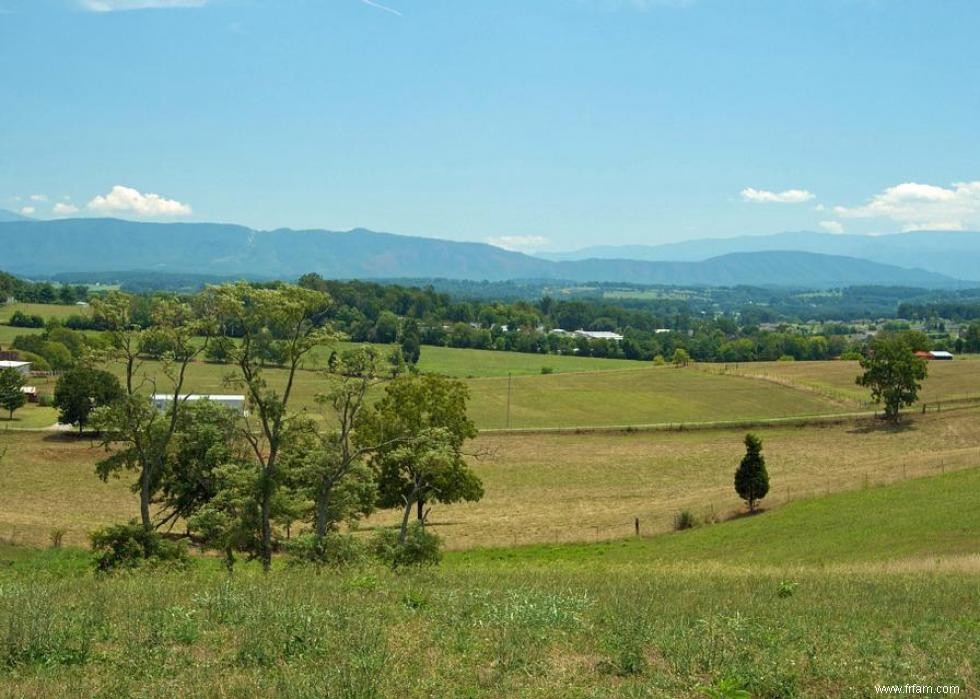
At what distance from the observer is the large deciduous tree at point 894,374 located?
65.5 metres

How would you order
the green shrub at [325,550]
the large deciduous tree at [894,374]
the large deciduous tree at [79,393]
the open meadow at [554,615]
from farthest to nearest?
the large deciduous tree at [894,374], the large deciduous tree at [79,393], the green shrub at [325,550], the open meadow at [554,615]

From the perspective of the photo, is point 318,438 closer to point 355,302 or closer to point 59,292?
point 355,302

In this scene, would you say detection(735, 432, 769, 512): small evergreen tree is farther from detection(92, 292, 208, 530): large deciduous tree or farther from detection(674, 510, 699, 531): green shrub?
detection(92, 292, 208, 530): large deciduous tree

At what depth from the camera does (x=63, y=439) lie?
195 ft

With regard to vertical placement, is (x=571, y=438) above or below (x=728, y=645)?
below

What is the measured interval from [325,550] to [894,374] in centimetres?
5558

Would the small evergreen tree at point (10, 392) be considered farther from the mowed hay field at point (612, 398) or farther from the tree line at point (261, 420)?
the tree line at point (261, 420)

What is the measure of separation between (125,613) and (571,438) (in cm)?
5373

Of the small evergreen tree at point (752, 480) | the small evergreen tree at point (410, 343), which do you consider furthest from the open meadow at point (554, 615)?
the small evergreen tree at point (410, 343)

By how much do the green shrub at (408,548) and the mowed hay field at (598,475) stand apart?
41.2 feet

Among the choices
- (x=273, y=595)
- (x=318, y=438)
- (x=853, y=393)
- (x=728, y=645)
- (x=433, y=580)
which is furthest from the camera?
(x=853, y=393)

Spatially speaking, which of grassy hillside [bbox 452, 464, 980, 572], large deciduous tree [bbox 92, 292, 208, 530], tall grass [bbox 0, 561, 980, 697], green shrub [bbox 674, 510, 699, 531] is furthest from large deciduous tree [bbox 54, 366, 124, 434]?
tall grass [bbox 0, 561, 980, 697]

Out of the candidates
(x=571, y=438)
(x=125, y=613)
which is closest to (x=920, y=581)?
(x=125, y=613)

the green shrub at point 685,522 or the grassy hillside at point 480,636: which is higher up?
the grassy hillside at point 480,636
